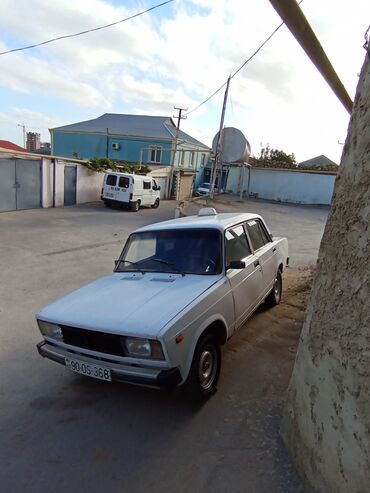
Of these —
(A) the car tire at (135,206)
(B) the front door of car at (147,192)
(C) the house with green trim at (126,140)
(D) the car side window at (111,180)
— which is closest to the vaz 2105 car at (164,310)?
(A) the car tire at (135,206)


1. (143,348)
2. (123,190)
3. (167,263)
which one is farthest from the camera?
(123,190)

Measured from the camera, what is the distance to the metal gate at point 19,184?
1623 centimetres

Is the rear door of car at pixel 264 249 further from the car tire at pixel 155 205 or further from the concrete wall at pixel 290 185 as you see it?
the concrete wall at pixel 290 185

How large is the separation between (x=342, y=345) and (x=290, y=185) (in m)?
32.6

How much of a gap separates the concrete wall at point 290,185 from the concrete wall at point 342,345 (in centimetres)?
3027

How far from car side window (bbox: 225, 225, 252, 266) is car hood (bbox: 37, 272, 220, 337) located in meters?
0.52

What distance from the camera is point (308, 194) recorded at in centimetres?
Answer: 3200

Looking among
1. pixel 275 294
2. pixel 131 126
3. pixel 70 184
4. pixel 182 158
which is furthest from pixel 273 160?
pixel 275 294

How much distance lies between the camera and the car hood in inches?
119

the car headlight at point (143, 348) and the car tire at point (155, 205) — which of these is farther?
the car tire at point (155, 205)

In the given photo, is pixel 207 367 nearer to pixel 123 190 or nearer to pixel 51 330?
pixel 51 330

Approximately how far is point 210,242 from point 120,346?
1.68 metres

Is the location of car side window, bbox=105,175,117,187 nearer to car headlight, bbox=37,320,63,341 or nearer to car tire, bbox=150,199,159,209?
car tire, bbox=150,199,159,209

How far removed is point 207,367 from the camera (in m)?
3.56
